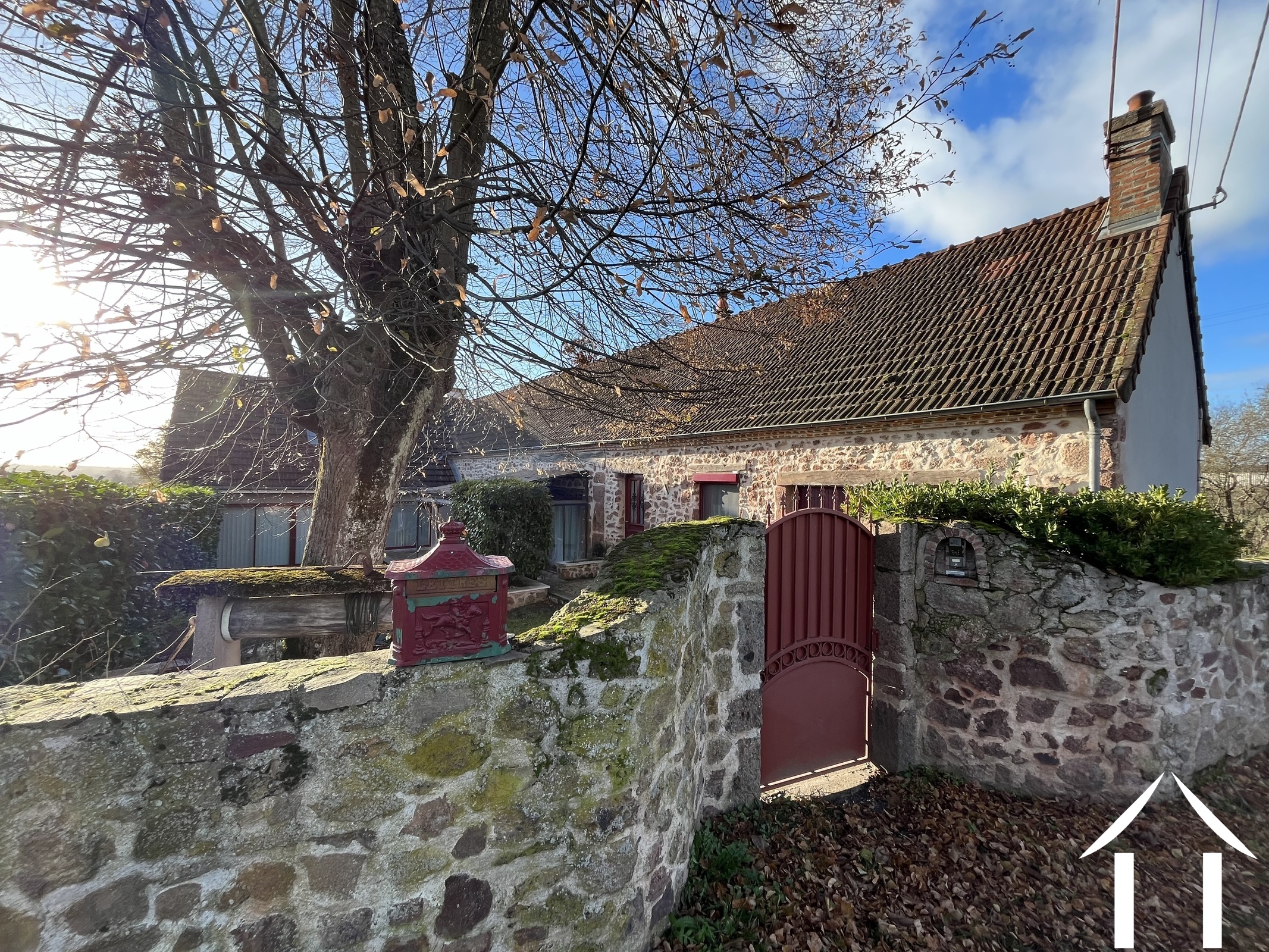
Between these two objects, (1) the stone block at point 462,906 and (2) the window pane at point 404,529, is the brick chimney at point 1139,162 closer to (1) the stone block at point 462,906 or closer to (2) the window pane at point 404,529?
(1) the stone block at point 462,906

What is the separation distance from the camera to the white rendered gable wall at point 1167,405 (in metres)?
6.18

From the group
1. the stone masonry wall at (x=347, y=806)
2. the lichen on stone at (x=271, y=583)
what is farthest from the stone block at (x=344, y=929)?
the lichen on stone at (x=271, y=583)

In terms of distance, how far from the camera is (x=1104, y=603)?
12.3 feet

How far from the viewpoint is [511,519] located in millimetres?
10086

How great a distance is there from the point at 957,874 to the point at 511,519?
834 centimetres

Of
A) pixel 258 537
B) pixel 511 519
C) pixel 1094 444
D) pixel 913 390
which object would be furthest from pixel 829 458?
pixel 258 537

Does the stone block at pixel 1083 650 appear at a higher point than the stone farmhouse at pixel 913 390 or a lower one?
lower

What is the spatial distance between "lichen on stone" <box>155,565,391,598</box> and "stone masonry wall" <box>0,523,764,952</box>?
135 cm

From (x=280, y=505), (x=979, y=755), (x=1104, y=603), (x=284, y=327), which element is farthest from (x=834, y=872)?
(x=280, y=505)

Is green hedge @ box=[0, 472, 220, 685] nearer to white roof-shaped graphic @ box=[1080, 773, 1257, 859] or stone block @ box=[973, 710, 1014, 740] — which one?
stone block @ box=[973, 710, 1014, 740]

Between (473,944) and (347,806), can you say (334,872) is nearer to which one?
(347,806)

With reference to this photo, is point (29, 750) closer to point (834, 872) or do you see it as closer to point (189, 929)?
point (189, 929)

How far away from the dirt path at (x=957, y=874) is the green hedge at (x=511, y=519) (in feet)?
24.0

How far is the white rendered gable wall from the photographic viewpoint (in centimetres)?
618
